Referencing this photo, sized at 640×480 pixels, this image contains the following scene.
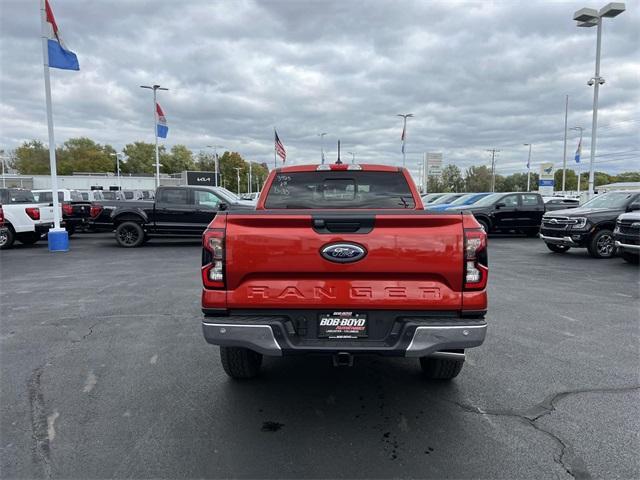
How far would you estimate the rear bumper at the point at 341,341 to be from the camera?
2893 millimetres

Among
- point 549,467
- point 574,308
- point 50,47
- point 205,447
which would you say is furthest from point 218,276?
point 50,47

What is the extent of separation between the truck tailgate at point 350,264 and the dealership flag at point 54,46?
12629 mm

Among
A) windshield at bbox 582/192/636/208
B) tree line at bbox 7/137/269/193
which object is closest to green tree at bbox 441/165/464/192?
tree line at bbox 7/137/269/193

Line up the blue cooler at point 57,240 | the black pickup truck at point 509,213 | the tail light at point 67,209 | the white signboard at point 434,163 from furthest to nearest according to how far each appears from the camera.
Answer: the white signboard at point 434,163 → the black pickup truck at point 509,213 → the tail light at point 67,209 → the blue cooler at point 57,240

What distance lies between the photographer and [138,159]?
405 ft

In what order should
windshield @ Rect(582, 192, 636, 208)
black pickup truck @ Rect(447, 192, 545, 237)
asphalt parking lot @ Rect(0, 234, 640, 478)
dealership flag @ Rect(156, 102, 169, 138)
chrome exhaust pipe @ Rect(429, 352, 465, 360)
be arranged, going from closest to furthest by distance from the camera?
asphalt parking lot @ Rect(0, 234, 640, 478) < chrome exhaust pipe @ Rect(429, 352, 465, 360) < windshield @ Rect(582, 192, 636, 208) < black pickup truck @ Rect(447, 192, 545, 237) < dealership flag @ Rect(156, 102, 169, 138)

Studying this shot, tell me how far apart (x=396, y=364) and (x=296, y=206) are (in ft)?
5.97

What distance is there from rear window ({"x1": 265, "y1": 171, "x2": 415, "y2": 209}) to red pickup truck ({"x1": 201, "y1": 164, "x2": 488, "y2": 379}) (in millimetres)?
1458

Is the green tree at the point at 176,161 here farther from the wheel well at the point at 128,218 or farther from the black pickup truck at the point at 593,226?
the black pickup truck at the point at 593,226

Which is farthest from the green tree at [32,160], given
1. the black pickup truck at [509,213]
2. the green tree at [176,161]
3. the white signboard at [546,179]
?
the black pickup truck at [509,213]

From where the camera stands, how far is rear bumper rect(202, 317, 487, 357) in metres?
2.89

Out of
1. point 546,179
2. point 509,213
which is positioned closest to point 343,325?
point 509,213

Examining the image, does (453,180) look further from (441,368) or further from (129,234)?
(441,368)

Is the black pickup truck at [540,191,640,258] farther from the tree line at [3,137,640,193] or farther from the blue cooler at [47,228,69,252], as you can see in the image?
the tree line at [3,137,640,193]
